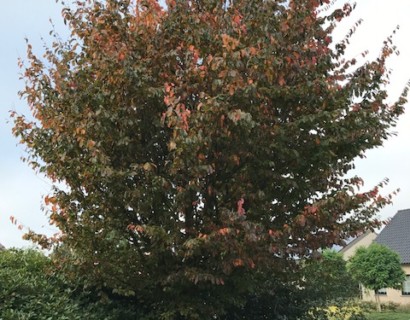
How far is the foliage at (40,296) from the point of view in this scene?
6.99 m

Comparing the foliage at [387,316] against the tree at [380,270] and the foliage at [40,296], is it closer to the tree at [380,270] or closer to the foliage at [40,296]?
the tree at [380,270]

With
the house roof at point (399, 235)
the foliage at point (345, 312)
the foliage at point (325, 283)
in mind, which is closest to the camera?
the foliage at point (325, 283)

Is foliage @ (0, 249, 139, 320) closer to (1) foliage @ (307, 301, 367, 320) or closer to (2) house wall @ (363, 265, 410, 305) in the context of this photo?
(1) foliage @ (307, 301, 367, 320)

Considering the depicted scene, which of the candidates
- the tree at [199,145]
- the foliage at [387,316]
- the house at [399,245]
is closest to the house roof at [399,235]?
the house at [399,245]

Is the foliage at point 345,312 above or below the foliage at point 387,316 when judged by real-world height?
below

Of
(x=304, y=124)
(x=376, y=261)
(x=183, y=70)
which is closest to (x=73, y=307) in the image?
(x=183, y=70)

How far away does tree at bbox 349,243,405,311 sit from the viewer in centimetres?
2827

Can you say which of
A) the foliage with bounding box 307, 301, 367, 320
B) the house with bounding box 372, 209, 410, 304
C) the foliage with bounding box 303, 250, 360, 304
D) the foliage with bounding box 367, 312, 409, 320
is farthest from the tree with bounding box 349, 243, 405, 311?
the foliage with bounding box 303, 250, 360, 304

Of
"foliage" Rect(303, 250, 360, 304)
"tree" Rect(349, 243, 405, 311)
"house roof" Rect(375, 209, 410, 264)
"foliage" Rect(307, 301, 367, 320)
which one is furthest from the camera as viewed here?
"house roof" Rect(375, 209, 410, 264)

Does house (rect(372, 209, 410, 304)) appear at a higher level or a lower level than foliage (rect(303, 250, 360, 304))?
higher

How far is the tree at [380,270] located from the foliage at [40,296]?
75.7 feet

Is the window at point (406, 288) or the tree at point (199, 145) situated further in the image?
the window at point (406, 288)

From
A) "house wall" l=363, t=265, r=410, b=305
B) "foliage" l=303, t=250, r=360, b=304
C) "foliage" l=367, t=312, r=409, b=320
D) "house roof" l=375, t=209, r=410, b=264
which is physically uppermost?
"house roof" l=375, t=209, r=410, b=264

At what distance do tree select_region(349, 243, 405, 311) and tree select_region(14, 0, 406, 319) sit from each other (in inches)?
886
